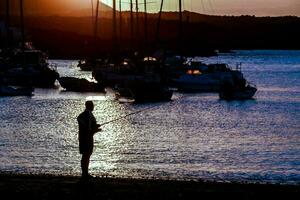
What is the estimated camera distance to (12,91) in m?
78.9

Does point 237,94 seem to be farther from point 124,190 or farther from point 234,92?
point 124,190

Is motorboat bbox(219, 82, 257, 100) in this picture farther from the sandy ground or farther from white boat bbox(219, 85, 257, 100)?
the sandy ground

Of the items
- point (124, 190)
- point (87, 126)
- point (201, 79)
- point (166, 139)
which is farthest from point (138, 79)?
point (87, 126)

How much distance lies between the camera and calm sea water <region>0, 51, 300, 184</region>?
30.2 m

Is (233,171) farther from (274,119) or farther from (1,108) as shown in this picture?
(1,108)

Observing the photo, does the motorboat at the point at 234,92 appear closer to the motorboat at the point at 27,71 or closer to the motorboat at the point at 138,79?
the motorboat at the point at 138,79

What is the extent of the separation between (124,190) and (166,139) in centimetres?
2613

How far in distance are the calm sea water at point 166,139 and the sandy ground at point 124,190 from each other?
647cm

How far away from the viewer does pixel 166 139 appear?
44531mm

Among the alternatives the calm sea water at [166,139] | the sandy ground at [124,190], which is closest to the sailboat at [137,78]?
the calm sea water at [166,139]

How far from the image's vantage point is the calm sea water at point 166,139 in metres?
30.2

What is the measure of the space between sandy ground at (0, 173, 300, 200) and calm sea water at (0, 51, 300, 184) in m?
6.47

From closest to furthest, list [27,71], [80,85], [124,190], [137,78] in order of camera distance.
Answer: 1. [124,190]
2. [137,78]
3. [80,85]
4. [27,71]

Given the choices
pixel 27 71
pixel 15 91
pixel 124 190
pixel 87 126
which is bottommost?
pixel 15 91
